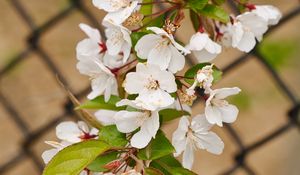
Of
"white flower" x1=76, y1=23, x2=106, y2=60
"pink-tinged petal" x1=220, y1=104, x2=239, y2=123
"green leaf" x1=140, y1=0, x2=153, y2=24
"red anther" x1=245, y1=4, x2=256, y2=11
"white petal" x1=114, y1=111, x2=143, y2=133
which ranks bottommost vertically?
"pink-tinged petal" x1=220, y1=104, x2=239, y2=123

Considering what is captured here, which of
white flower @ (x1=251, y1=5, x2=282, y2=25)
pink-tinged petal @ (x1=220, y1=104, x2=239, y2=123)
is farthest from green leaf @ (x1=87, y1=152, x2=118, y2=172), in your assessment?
white flower @ (x1=251, y1=5, x2=282, y2=25)

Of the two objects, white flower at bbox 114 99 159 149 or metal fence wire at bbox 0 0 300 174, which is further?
metal fence wire at bbox 0 0 300 174

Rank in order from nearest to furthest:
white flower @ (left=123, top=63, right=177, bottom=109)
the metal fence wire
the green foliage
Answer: white flower @ (left=123, top=63, right=177, bottom=109), the metal fence wire, the green foliage

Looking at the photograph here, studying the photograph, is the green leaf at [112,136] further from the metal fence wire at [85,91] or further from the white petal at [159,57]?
the metal fence wire at [85,91]

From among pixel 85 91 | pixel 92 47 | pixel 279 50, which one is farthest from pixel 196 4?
pixel 279 50

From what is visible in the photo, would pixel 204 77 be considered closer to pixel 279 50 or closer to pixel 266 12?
pixel 266 12

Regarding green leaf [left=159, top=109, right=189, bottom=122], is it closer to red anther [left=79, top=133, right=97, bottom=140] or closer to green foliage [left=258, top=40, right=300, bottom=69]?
red anther [left=79, top=133, right=97, bottom=140]

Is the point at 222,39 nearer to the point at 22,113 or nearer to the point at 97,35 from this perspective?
the point at 97,35
